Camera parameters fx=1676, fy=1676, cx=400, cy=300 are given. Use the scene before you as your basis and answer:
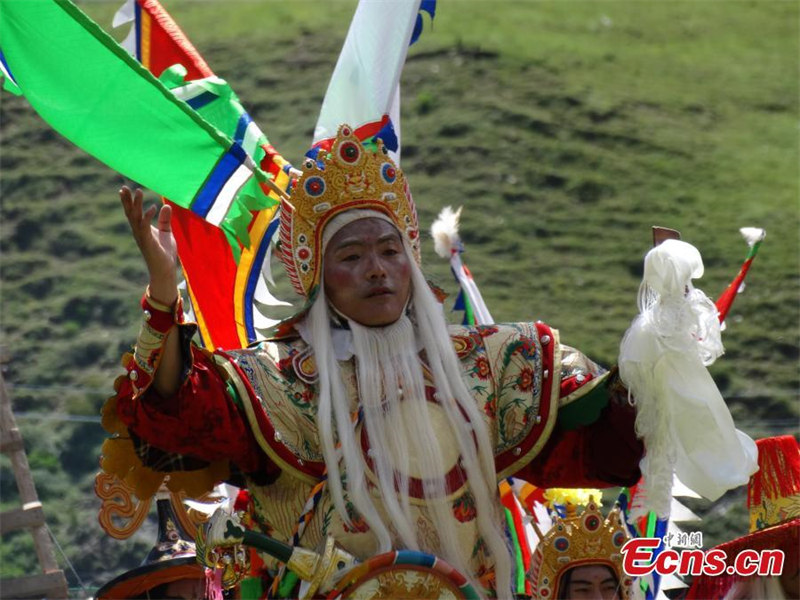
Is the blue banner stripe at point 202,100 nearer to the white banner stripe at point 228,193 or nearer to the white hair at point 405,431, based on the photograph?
the white banner stripe at point 228,193

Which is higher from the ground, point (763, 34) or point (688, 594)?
point (763, 34)

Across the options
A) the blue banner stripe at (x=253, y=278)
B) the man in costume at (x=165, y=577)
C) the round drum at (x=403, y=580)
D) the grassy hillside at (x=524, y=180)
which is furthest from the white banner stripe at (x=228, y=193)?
the grassy hillside at (x=524, y=180)

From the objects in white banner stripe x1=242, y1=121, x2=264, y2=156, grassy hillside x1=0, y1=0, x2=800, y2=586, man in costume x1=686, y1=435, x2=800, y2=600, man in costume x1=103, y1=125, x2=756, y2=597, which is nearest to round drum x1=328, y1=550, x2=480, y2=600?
man in costume x1=103, y1=125, x2=756, y2=597

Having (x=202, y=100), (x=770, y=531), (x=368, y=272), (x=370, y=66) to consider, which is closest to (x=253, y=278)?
(x=202, y=100)

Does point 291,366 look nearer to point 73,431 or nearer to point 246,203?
point 246,203

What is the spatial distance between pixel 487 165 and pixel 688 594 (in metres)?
9.54

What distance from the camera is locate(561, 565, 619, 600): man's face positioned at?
4.36 m

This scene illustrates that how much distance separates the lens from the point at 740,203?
551 inches

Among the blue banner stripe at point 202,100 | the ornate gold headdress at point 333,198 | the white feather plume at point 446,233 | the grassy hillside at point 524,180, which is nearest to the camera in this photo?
the ornate gold headdress at point 333,198

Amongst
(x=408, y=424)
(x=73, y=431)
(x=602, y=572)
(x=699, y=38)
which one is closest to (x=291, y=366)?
(x=408, y=424)

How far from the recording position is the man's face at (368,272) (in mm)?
4238

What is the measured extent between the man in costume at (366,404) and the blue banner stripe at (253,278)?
0.69 meters

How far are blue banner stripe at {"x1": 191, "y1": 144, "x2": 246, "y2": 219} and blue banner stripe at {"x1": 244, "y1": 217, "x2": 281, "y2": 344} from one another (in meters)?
0.55

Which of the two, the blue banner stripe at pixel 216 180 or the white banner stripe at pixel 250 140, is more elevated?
the white banner stripe at pixel 250 140
